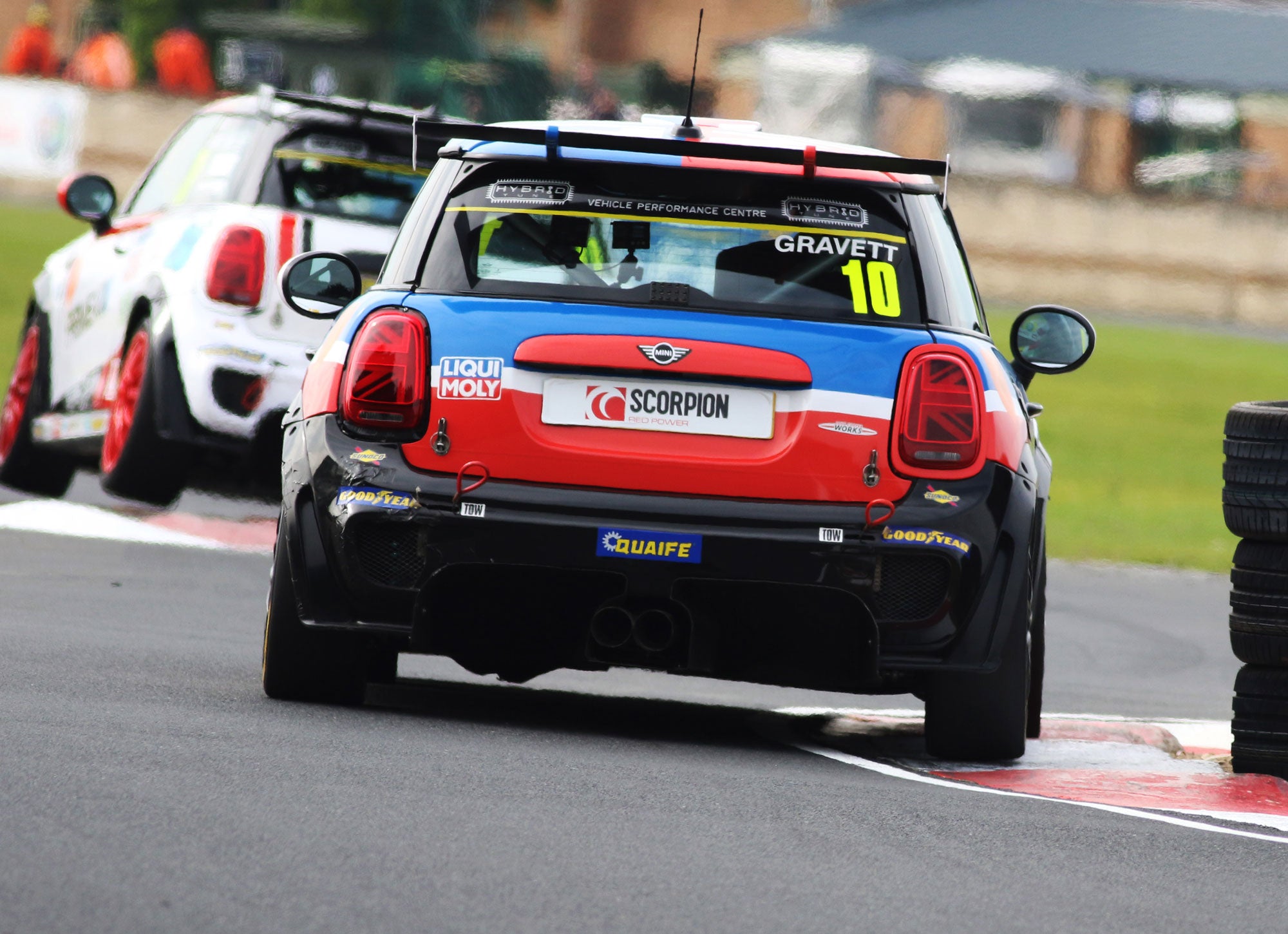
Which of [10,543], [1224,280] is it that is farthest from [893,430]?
[1224,280]

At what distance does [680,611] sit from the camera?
6.19 meters

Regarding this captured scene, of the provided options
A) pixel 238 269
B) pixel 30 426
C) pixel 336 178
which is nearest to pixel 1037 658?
pixel 238 269

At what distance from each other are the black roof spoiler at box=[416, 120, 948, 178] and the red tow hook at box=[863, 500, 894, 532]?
0.90 m

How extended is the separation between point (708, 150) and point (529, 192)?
1.57 ft

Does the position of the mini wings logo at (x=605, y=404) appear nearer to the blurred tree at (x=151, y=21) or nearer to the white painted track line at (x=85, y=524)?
the white painted track line at (x=85, y=524)

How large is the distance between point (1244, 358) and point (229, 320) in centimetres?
2536

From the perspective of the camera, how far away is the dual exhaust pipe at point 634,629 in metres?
6.21

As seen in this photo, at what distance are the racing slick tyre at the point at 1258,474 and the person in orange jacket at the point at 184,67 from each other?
34.7 metres

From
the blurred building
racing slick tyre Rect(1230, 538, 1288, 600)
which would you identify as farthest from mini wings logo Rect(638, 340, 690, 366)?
the blurred building

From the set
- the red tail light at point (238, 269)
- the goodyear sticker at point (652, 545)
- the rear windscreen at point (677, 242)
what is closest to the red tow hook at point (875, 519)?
the goodyear sticker at point (652, 545)

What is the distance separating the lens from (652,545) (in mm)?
6094

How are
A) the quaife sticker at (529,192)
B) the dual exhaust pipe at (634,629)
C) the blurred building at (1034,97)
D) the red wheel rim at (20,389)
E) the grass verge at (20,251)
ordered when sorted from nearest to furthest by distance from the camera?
1. the dual exhaust pipe at (634,629)
2. the quaife sticker at (529,192)
3. the red wheel rim at (20,389)
4. the grass verge at (20,251)
5. the blurred building at (1034,97)

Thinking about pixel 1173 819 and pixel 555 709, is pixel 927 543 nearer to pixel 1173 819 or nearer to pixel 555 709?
pixel 1173 819

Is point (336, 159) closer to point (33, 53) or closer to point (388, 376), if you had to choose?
point (388, 376)
